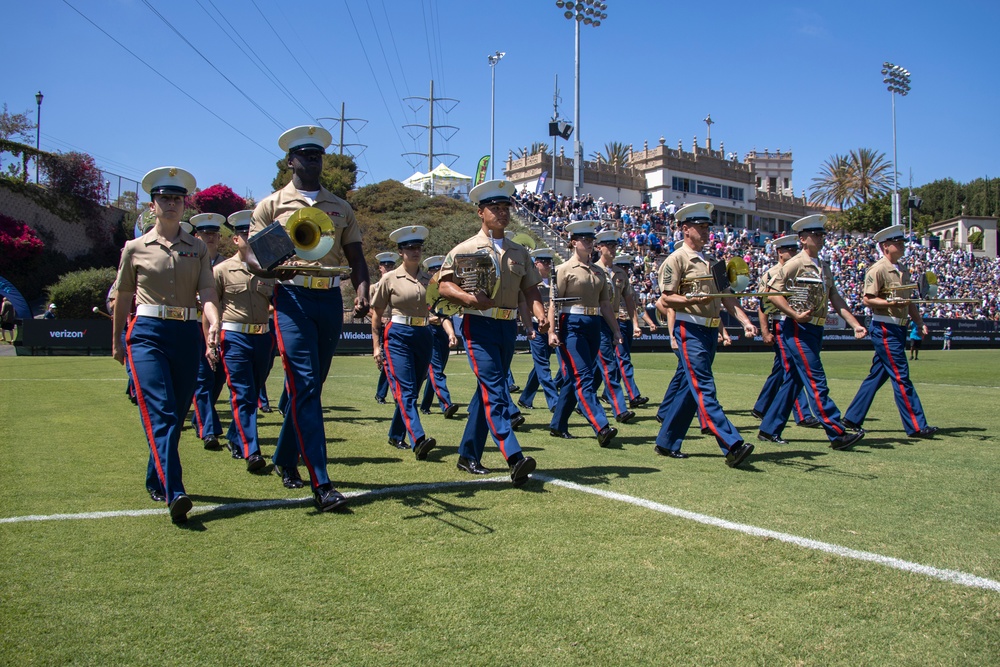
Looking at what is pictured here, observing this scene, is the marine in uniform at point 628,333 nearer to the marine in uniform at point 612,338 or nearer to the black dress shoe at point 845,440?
the marine in uniform at point 612,338

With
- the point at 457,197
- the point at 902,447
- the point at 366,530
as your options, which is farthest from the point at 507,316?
the point at 457,197

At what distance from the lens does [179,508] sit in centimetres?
477

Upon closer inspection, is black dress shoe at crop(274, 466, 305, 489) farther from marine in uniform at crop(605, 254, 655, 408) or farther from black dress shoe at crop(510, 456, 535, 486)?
marine in uniform at crop(605, 254, 655, 408)

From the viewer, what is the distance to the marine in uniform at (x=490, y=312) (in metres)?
6.30

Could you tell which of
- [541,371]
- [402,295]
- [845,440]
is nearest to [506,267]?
[402,295]

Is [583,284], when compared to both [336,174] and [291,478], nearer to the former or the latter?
[291,478]

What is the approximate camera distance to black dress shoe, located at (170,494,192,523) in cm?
477

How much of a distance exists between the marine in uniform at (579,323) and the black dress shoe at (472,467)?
1.92m

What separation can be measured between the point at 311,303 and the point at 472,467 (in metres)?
2.10

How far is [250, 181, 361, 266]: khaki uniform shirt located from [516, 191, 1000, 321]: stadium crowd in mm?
34932

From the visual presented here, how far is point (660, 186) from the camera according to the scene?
71.9 m

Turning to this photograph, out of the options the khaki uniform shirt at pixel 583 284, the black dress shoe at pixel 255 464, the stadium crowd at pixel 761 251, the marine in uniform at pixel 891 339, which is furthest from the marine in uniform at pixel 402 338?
the stadium crowd at pixel 761 251

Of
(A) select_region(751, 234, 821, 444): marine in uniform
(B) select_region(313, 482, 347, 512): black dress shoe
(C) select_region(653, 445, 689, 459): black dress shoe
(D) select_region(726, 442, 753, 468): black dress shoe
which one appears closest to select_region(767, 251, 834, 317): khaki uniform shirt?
(A) select_region(751, 234, 821, 444): marine in uniform

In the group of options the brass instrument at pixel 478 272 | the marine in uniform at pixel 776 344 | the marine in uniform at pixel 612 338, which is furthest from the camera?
the marine in uniform at pixel 612 338
